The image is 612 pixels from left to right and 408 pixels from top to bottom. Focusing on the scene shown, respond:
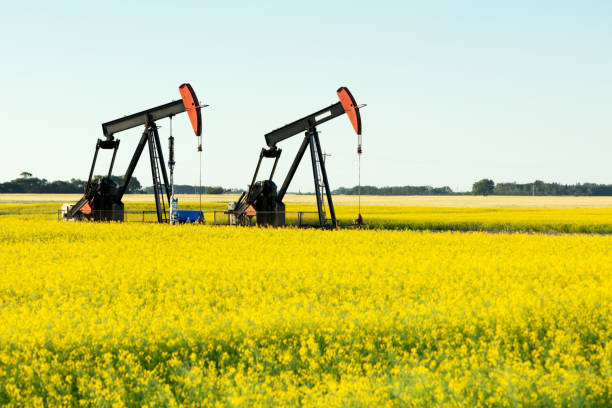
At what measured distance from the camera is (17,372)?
6223 mm

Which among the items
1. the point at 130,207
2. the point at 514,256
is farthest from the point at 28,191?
the point at 514,256

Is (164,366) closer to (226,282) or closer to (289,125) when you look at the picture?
(226,282)

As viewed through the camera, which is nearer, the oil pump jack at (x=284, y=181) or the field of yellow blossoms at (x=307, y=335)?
the field of yellow blossoms at (x=307, y=335)

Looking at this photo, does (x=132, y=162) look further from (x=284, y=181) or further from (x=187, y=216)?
(x=284, y=181)

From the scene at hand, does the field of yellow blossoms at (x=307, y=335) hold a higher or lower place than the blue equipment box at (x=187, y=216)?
lower

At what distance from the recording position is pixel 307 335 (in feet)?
22.9

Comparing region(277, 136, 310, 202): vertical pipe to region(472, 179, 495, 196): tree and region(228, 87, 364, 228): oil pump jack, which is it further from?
region(472, 179, 495, 196): tree

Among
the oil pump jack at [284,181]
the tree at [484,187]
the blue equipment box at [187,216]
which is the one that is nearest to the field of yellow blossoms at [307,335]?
the oil pump jack at [284,181]

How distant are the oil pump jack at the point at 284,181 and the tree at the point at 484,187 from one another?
131611 millimetres

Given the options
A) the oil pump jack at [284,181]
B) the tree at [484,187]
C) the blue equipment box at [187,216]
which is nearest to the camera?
the oil pump jack at [284,181]

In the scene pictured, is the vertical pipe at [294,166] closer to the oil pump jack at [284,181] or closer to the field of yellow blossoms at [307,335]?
the oil pump jack at [284,181]

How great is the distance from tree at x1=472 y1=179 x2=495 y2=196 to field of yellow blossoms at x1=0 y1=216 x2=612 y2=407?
149 meters

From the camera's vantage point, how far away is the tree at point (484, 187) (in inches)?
6137

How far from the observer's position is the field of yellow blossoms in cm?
553
